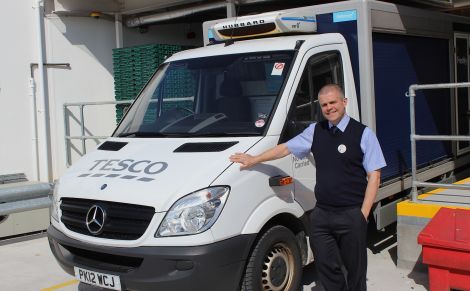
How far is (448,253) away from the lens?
170 inches

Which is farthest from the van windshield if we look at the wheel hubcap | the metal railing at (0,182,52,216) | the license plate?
the metal railing at (0,182,52,216)

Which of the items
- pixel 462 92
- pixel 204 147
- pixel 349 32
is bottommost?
pixel 204 147

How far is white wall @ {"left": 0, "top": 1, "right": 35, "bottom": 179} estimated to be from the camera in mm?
9297

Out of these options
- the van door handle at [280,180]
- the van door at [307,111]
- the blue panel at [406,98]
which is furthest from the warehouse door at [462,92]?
the van door handle at [280,180]

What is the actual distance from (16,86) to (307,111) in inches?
261

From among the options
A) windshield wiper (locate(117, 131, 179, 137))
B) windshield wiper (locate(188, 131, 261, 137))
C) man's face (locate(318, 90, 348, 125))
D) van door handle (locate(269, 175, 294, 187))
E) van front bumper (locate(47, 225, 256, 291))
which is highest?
man's face (locate(318, 90, 348, 125))

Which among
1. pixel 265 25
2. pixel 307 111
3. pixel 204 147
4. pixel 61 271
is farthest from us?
pixel 61 271

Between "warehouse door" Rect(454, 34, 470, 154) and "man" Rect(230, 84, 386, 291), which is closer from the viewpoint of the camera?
Result: "man" Rect(230, 84, 386, 291)

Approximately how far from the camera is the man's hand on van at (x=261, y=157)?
153 inches

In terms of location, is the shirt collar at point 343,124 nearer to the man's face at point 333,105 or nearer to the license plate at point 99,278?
the man's face at point 333,105

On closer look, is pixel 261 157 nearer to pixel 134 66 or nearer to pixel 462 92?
pixel 462 92

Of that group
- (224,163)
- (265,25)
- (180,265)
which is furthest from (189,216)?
(265,25)

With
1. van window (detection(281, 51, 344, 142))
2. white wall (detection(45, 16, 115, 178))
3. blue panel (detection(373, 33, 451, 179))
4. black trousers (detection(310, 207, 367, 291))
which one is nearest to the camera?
black trousers (detection(310, 207, 367, 291))

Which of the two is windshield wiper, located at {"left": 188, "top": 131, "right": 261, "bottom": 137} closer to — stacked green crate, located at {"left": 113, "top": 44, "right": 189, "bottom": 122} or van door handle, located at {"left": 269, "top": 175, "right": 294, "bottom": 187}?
van door handle, located at {"left": 269, "top": 175, "right": 294, "bottom": 187}
